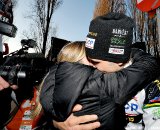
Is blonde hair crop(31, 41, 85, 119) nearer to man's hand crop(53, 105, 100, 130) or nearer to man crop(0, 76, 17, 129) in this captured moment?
man's hand crop(53, 105, 100, 130)

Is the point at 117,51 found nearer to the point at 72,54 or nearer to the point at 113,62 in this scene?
the point at 113,62

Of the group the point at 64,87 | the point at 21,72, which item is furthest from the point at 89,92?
the point at 21,72

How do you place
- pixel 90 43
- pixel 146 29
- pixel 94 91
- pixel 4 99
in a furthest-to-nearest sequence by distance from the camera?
1. pixel 146 29
2. pixel 4 99
3. pixel 90 43
4. pixel 94 91

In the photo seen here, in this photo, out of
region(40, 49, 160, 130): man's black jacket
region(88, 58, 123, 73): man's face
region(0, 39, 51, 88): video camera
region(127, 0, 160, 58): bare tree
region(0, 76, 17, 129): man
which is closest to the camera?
region(40, 49, 160, 130): man's black jacket

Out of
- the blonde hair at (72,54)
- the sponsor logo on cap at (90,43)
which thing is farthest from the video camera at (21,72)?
the sponsor logo on cap at (90,43)

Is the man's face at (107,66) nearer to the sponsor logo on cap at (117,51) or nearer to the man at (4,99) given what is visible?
the sponsor logo on cap at (117,51)

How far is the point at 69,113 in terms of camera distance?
1466mm

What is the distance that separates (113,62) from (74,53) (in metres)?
0.26

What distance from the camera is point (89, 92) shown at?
1.41 m

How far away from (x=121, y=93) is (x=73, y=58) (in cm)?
42

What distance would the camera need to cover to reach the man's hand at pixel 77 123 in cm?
145

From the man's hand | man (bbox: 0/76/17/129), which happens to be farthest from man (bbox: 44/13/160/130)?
man (bbox: 0/76/17/129)

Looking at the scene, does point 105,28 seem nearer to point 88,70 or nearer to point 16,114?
point 88,70

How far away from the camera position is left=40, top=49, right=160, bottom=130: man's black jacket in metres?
1.40
